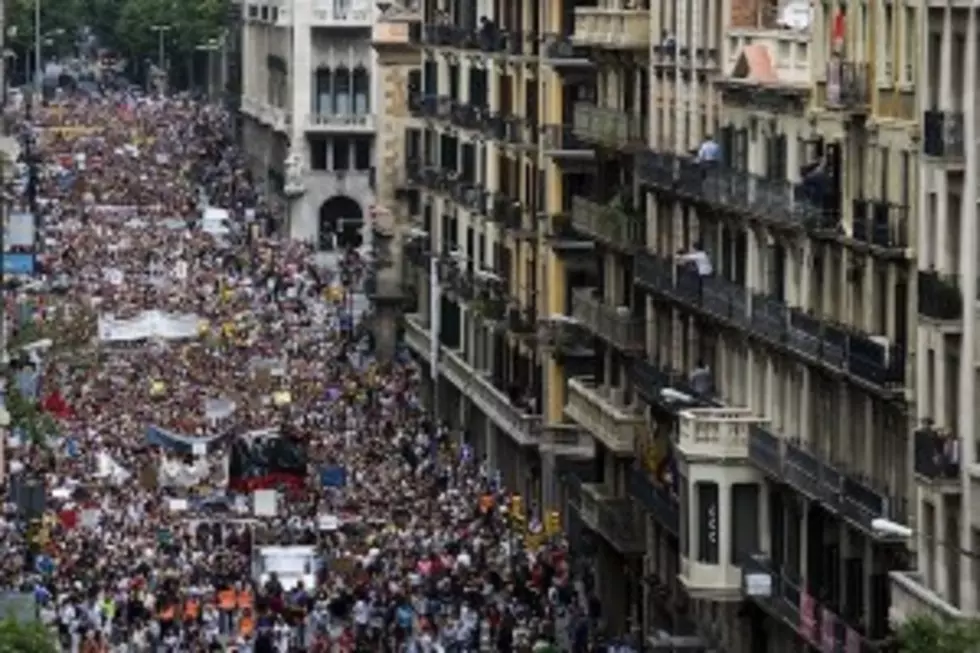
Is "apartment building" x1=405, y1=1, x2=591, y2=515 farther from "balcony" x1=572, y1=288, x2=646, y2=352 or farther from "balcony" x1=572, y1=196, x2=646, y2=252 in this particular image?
"balcony" x1=572, y1=196, x2=646, y2=252

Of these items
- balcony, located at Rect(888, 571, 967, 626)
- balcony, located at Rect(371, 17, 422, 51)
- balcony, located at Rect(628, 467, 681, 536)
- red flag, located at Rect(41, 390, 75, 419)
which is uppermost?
balcony, located at Rect(371, 17, 422, 51)

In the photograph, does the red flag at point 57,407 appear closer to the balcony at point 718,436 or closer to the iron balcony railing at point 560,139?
the iron balcony railing at point 560,139

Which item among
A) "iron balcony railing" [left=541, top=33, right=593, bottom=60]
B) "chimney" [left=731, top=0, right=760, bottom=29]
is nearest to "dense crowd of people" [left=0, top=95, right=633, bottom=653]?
"iron balcony railing" [left=541, top=33, right=593, bottom=60]

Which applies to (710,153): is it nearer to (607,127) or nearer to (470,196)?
(607,127)

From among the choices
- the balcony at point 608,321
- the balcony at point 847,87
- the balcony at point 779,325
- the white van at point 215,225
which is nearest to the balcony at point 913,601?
the balcony at point 779,325

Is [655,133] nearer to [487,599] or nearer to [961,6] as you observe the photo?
[487,599]

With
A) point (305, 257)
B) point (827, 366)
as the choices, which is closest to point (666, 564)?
point (827, 366)

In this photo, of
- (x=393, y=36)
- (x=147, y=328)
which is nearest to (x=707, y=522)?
(x=147, y=328)
